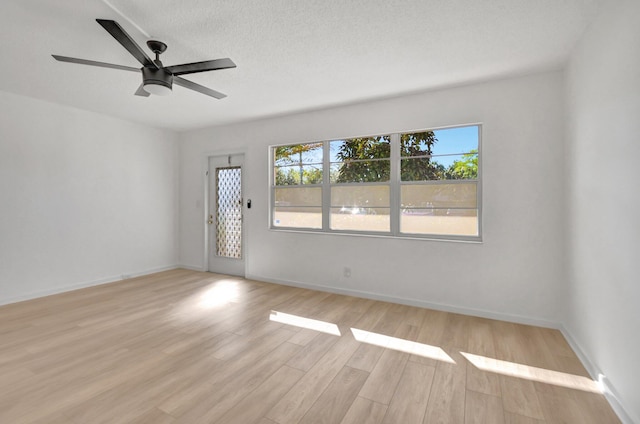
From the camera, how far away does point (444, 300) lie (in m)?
3.48

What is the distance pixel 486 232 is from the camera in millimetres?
3297

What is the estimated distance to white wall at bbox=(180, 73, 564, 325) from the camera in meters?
3.03

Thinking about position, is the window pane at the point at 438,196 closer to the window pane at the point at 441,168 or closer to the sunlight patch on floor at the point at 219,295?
the window pane at the point at 441,168

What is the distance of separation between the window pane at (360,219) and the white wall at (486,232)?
182 millimetres

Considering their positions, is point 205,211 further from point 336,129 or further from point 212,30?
point 212,30

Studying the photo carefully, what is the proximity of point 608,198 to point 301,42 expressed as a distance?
102 inches

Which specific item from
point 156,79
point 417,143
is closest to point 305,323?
point 417,143

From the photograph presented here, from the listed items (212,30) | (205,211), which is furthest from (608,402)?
(205,211)

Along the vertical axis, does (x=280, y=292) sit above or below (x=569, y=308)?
below

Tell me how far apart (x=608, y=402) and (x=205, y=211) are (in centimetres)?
561

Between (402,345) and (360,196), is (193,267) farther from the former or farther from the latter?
(402,345)

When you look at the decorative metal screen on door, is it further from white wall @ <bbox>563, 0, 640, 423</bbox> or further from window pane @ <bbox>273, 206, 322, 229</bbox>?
white wall @ <bbox>563, 0, 640, 423</bbox>

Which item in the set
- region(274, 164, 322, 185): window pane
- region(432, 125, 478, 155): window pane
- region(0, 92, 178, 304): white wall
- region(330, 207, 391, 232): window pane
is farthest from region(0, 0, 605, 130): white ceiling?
region(330, 207, 391, 232): window pane

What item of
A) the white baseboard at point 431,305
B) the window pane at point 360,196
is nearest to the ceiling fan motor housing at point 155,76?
the window pane at point 360,196
